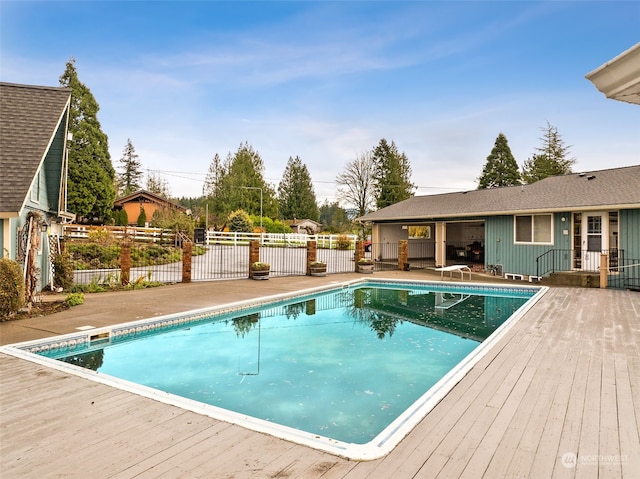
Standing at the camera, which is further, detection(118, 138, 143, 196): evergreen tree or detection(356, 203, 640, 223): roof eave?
detection(118, 138, 143, 196): evergreen tree

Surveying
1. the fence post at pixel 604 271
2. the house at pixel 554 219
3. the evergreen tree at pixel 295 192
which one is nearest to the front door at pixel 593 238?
the house at pixel 554 219

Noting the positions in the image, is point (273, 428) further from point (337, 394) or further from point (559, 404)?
point (559, 404)

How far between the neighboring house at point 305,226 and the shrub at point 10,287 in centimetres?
4192

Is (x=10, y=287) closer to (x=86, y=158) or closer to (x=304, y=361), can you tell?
(x=304, y=361)

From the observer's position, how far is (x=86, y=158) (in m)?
26.6

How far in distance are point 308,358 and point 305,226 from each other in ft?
148

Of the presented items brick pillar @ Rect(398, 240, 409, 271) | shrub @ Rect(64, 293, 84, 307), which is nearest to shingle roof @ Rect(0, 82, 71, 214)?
shrub @ Rect(64, 293, 84, 307)

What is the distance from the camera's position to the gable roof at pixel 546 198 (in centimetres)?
1265

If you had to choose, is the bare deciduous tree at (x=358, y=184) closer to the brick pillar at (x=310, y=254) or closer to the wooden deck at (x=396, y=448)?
the brick pillar at (x=310, y=254)

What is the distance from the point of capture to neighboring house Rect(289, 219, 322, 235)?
50597 millimetres

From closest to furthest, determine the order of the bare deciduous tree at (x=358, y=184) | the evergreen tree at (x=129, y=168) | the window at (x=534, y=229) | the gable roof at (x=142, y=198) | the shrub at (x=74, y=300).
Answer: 1. the shrub at (x=74, y=300)
2. the window at (x=534, y=229)
3. the gable roof at (x=142, y=198)
4. the bare deciduous tree at (x=358, y=184)
5. the evergreen tree at (x=129, y=168)

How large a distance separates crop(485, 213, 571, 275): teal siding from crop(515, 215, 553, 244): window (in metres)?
0.19

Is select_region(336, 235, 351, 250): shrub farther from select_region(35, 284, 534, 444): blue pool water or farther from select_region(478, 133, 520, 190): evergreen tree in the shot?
select_region(35, 284, 534, 444): blue pool water

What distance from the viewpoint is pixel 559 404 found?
12.1 feet
